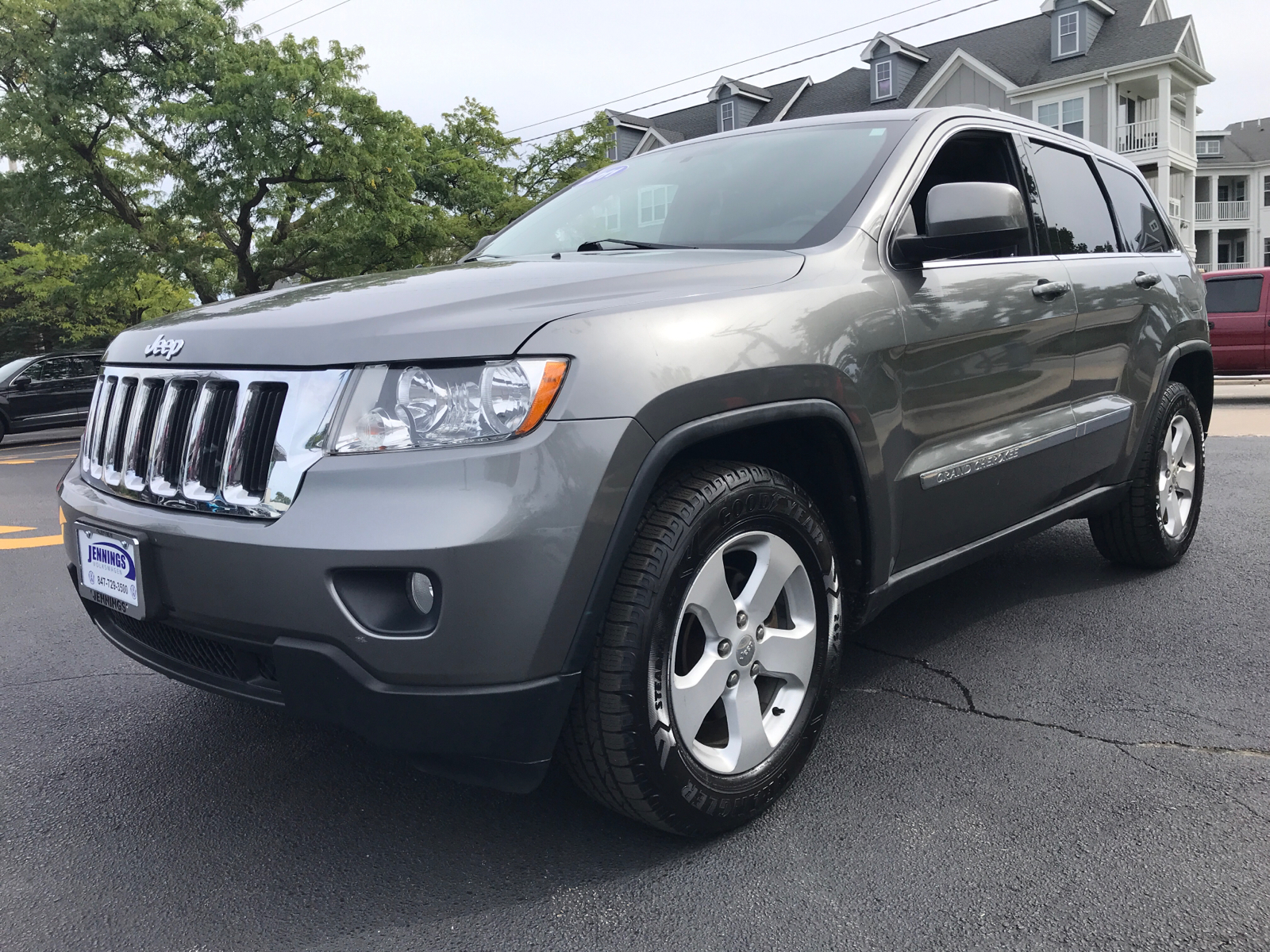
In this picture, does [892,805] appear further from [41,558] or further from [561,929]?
[41,558]

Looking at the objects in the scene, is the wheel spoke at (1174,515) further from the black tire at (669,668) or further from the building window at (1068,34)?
the building window at (1068,34)

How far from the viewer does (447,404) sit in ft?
6.43

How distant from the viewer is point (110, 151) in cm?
2119

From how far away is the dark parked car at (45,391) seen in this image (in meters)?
17.4

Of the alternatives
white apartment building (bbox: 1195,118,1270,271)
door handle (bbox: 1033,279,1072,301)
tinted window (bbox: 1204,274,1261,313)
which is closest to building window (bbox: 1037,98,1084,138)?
tinted window (bbox: 1204,274,1261,313)

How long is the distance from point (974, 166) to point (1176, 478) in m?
1.89

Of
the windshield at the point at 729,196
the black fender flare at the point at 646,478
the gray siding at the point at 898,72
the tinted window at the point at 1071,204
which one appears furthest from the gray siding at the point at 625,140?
the black fender flare at the point at 646,478

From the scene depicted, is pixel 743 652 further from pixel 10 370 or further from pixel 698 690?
pixel 10 370

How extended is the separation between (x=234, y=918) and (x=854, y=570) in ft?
5.35

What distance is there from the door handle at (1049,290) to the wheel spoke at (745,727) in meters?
1.72

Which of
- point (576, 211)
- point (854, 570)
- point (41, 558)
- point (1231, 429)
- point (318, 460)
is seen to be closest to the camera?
point (318, 460)

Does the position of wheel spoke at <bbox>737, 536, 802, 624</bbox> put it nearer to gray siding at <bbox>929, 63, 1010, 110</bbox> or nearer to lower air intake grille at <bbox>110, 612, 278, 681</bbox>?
lower air intake grille at <bbox>110, 612, 278, 681</bbox>

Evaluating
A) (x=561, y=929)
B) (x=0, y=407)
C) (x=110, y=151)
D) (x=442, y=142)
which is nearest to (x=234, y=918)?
(x=561, y=929)

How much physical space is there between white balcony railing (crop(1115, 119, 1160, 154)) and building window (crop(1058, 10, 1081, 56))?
2.80m
